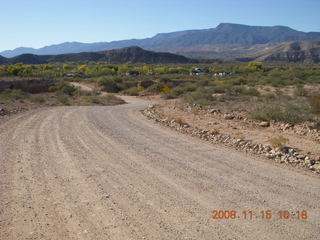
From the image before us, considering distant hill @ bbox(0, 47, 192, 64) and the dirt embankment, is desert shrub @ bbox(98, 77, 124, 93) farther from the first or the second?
distant hill @ bbox(0, 47, 192, 64)

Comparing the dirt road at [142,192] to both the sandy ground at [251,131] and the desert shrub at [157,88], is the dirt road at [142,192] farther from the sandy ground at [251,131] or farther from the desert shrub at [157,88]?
the desert shrub at [157,88]

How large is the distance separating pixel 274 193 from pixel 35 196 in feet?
15.0

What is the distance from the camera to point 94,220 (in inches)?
206

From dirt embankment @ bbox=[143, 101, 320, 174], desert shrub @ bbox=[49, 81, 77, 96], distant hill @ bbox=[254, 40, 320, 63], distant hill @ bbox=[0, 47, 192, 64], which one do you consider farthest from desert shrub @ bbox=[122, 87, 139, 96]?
distant hill @ bbox=[254, 40, 320, 63]

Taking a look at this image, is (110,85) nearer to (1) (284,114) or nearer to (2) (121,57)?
(1) (284,114)

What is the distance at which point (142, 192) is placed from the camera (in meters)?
6.43

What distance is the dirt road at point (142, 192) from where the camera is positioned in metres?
4.95

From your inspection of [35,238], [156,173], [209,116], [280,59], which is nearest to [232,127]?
[209,116]

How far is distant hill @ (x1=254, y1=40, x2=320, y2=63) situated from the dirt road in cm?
16509

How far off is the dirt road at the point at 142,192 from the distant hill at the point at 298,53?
542 ft

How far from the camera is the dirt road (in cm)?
495

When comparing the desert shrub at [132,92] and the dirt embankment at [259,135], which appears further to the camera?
the desert shrub at [132,92]

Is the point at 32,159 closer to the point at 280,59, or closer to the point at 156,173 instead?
the point at 156,173
